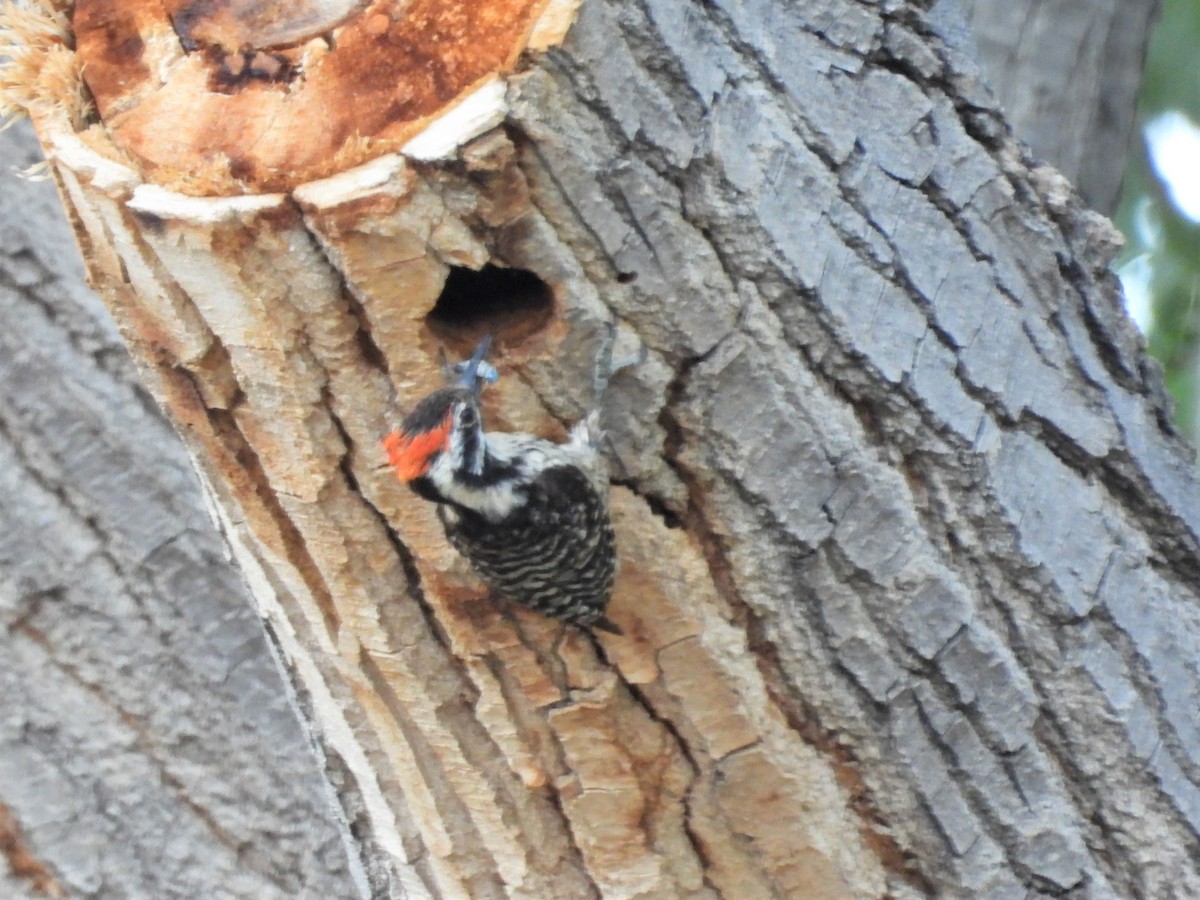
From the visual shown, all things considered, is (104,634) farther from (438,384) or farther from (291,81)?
(291,81)

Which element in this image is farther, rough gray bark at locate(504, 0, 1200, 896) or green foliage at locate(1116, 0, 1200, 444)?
green foliage at locate(1116, 0, 1200, 444)

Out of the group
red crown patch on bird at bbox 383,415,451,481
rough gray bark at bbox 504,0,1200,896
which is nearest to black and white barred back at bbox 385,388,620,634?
red crown patch on bird at bbox 383,415,451,481

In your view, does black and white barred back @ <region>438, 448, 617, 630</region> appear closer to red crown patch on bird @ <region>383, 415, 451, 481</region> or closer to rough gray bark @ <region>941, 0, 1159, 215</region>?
red crown patch on bird @ <region>383, 415, 451, 481</region>

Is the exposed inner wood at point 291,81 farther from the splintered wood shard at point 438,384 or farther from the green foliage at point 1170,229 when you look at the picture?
the green foliage at point 1170,229

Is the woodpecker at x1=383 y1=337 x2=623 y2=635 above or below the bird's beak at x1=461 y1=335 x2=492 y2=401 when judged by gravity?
below

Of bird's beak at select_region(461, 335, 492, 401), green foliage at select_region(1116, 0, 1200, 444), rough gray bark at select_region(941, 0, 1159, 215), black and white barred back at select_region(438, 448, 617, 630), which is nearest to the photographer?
bird's beak at select_region(461, 335, 492, 401)

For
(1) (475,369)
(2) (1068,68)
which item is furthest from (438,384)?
(2) (1068,68)

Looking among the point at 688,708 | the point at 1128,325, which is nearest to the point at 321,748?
the point at 688,708

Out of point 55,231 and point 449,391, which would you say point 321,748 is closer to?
point 449,391
